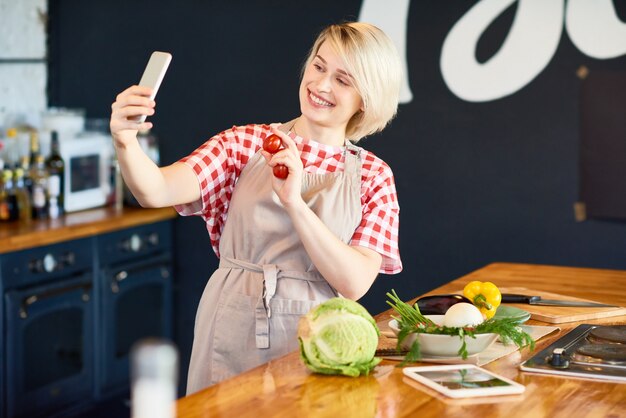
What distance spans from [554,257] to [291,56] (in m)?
1.47

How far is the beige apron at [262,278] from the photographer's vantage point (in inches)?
94.0

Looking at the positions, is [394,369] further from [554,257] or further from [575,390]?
[554,257]

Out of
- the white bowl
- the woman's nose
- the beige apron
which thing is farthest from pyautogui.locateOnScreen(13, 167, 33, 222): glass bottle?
the white bowl

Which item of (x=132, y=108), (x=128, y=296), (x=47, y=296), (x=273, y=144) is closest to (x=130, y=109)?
(x=132, y=108)

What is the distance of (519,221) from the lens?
13.6 ft

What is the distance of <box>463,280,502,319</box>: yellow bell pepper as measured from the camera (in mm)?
2262

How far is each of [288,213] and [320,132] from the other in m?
0.26

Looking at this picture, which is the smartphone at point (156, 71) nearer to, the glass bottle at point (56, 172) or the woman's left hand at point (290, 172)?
the woman's left hand at point (290, 172)

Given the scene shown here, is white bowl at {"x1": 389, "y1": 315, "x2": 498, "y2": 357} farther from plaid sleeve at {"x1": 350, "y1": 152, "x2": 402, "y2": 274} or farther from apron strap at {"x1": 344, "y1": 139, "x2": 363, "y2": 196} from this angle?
apron strap at {"x1": 344, "y1": 139, "x2": 363, "y2": 196}

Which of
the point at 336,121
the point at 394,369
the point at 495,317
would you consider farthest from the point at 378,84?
the point at 394,369

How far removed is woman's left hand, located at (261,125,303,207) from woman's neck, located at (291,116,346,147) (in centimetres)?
32

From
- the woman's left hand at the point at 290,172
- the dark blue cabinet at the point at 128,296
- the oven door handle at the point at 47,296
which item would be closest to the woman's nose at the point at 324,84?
the woman's left hand at the point at 290,172

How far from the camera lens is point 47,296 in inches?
155

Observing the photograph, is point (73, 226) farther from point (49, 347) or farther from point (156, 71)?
point (156, 71)
